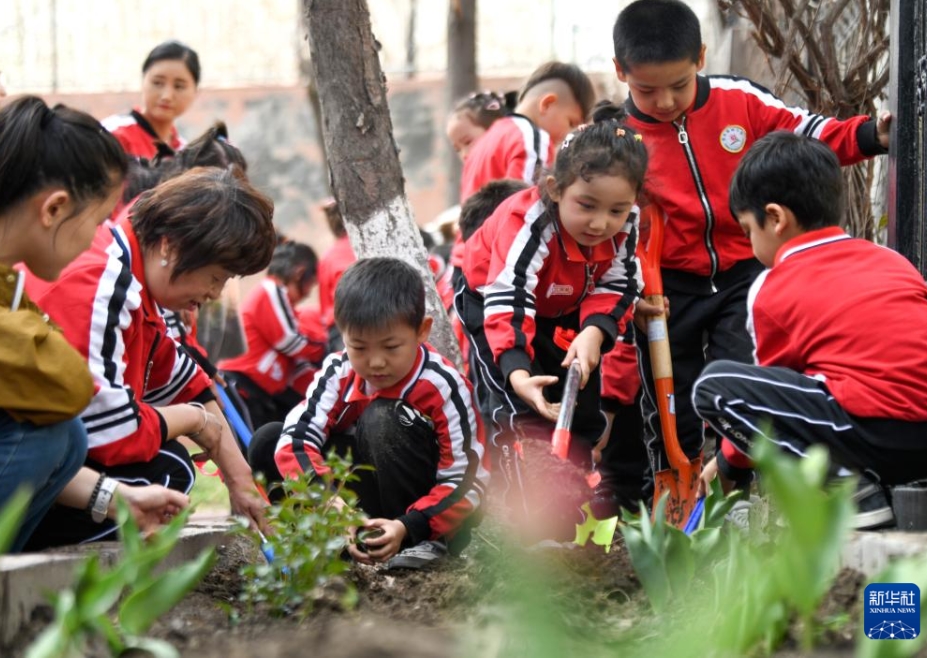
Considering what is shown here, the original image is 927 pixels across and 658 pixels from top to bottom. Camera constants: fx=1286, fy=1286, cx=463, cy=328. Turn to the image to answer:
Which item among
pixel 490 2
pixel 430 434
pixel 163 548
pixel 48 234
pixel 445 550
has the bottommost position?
pixel 445 550

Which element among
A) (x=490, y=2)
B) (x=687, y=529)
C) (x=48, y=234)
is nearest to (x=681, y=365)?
(x=687, y=529)

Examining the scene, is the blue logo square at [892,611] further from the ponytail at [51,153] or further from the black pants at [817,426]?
the ponytail at [51,153]

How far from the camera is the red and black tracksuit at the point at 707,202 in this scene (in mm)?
4172

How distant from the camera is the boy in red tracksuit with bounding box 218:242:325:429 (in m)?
6.34

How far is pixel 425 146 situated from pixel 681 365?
8655 millimetres

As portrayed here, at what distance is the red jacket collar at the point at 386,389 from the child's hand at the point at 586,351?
0.41 meters

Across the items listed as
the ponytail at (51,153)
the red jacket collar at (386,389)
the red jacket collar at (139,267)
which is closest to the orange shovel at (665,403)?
the red jacket collar at (386,389)

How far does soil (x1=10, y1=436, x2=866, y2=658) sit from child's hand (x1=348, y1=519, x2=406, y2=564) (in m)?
0.04

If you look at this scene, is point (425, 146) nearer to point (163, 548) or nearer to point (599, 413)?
point (599, 413)

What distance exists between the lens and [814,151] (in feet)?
11.3

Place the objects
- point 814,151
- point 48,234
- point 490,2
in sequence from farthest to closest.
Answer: point 490,2, point 814,151, point 48,234

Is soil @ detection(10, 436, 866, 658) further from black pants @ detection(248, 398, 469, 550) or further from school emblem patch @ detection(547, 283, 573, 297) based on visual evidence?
school emblem patch @ detection(547, 283, 573, 297)

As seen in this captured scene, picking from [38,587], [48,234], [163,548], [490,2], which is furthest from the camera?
[490,2]

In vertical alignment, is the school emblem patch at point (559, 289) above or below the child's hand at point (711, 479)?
above
